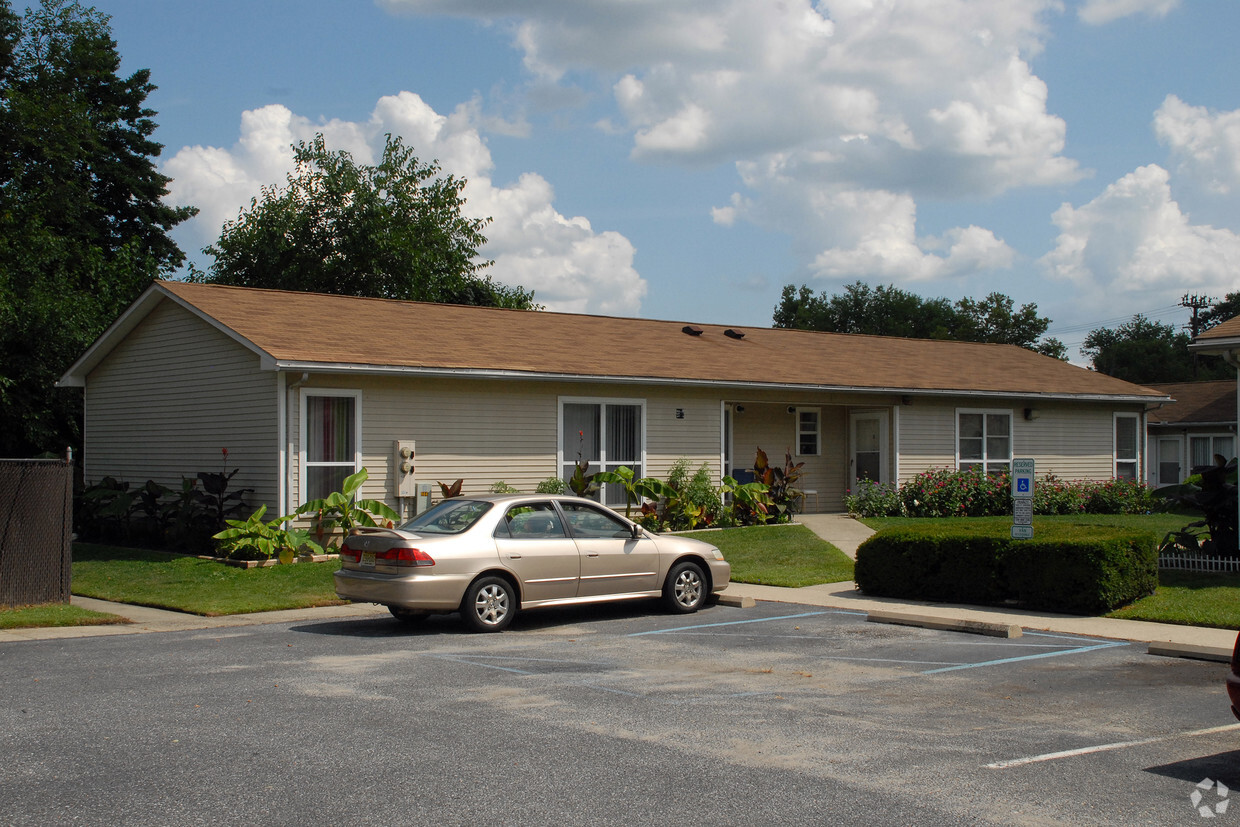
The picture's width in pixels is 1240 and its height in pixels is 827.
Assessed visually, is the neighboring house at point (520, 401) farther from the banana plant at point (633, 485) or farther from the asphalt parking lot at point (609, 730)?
the asphalt parking lot at point (609, 730)

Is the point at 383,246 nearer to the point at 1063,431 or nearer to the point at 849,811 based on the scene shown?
the point at 1063,431

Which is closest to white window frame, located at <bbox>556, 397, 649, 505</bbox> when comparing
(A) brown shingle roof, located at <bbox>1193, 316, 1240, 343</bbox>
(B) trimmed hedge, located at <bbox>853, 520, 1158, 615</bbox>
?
(B) trimmed hedge, located at <bbox>853, 520, 1158, 615</bbox>

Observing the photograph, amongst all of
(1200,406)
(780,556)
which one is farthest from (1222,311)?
(780,556)

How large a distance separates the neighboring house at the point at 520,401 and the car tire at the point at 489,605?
22.1 feet

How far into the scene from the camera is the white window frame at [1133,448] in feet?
89.8

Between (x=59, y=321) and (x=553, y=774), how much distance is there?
23.7 m

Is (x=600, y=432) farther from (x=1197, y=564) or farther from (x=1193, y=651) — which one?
(x=1193, y=651)

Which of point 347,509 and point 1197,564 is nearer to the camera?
point 1197,564

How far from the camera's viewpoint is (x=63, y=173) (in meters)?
38.7

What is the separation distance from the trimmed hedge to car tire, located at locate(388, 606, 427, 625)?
5.82 m

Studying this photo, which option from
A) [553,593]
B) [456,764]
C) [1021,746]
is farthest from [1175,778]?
[553,593]

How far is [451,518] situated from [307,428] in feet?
21.7

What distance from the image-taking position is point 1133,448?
28047 mm

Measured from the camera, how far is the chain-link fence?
41.3 feet
